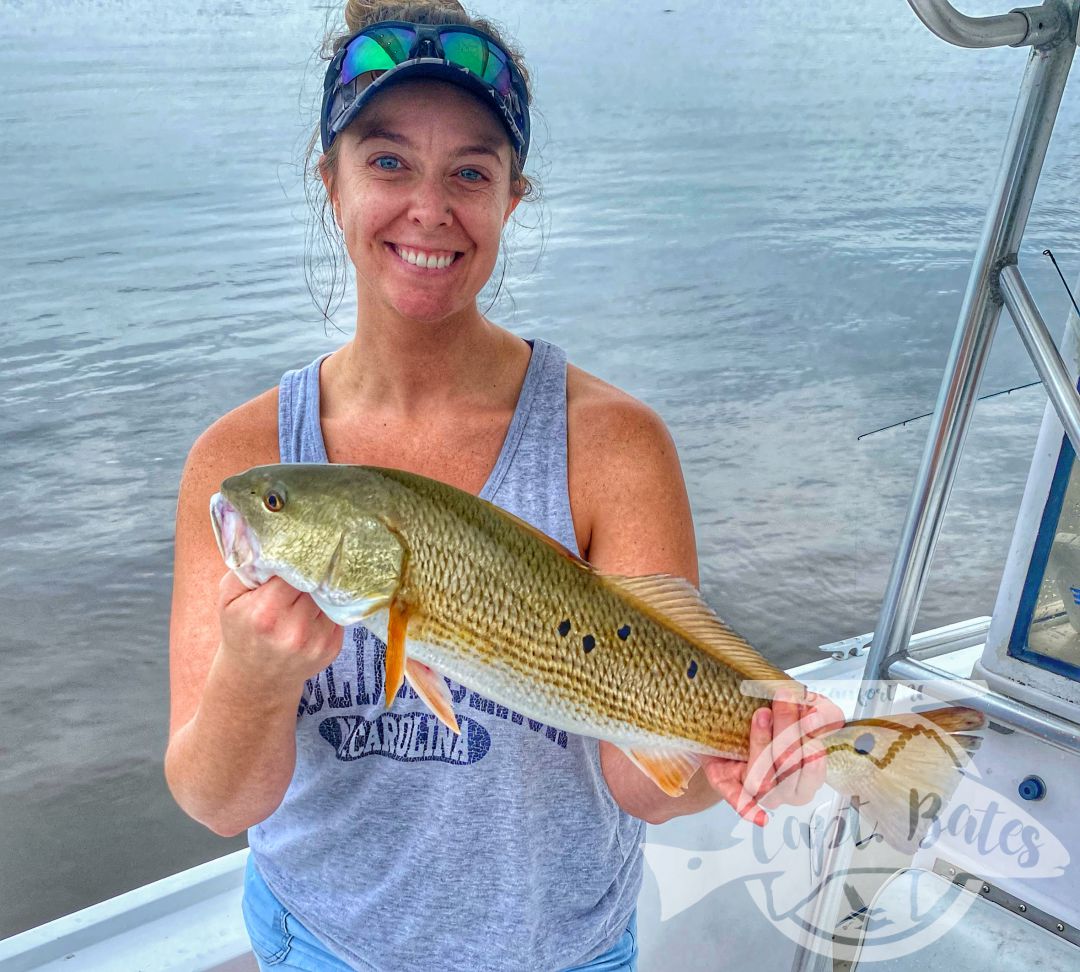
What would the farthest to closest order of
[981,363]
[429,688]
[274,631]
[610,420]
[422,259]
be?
[981,363] < [610,420] < [422,259] < [429,688] < [274,631]

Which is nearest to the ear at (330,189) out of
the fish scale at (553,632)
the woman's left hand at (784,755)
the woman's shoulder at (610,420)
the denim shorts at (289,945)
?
the woman's shoulder at (610,420)

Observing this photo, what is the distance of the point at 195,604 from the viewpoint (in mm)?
1719

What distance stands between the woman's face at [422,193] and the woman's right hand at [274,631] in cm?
54

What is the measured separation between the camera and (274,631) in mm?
1304

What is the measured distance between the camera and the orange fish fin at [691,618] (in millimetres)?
1514

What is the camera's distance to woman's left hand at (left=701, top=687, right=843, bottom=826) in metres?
1.44

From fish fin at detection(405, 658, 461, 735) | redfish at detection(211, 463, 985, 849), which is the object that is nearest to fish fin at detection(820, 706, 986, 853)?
redfish at detection(211, 463, 985, 849)

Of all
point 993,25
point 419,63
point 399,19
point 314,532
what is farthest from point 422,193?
point 993,25

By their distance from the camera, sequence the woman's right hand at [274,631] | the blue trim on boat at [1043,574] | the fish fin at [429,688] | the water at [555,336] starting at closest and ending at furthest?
the woman's right hand at [274,631], the fish fin at [429,688], the blue trim on boat at [1043,574], the water at [555,336]

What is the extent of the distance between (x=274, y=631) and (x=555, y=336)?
6762 millimetres

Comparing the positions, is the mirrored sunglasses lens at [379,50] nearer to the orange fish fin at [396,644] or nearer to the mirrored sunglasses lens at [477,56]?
the mirrored sunglasses lens at [477,56]

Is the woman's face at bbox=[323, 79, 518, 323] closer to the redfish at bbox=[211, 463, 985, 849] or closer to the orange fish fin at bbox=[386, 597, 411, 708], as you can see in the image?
the redfish at bbox=[211, 463, 985, 849]

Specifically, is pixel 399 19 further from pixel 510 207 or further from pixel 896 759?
pixel 896 759

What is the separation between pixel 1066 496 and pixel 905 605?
0.34 m
